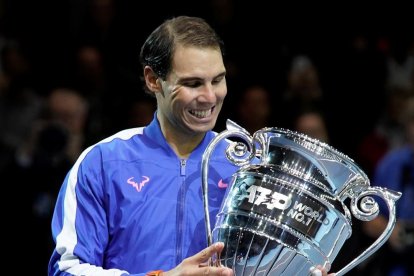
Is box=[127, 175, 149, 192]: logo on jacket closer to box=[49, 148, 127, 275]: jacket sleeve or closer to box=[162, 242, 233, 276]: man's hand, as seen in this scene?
box=[49, 148, 127, 275]: jacket sleeve

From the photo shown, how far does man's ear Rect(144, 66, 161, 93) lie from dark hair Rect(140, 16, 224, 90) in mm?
20

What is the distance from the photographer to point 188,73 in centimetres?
299

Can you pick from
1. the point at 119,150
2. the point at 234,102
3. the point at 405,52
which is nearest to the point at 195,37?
the point at 119,150

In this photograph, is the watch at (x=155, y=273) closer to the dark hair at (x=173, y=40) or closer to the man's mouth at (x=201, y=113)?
the man's mouth at (x=201, y=113)

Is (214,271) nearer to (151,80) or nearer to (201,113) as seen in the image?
(201,113)

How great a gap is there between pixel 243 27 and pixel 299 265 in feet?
14.1

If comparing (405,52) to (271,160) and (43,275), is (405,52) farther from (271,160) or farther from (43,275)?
(271,160)

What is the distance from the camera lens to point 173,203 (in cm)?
305

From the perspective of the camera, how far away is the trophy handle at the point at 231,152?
2.90 metres

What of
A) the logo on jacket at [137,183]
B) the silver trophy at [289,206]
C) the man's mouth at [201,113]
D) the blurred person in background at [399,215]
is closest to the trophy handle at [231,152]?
the silver trophy at [289,206]

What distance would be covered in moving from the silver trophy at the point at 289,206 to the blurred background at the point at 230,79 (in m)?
2.65

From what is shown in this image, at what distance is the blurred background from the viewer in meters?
5.65

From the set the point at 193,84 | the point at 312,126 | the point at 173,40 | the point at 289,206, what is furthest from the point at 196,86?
the point at 312,126

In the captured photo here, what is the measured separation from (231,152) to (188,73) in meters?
0.25
